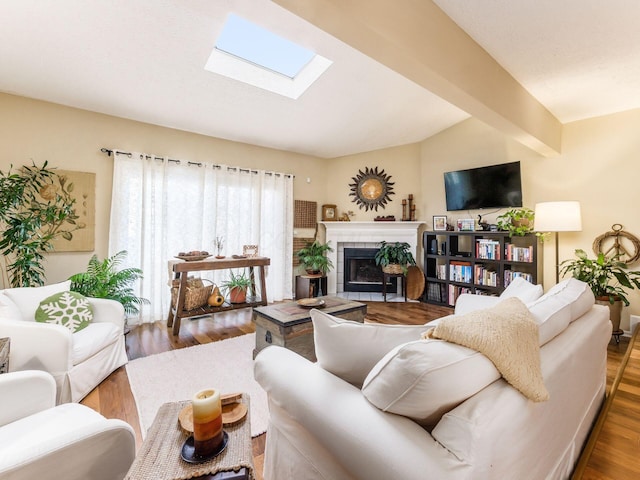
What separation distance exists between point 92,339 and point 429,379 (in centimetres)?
236

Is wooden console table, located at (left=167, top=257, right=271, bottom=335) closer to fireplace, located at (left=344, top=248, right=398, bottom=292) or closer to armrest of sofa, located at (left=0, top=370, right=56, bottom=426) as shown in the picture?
armrest of sofa, located at (left=0, top=370, right=56, bottom=426)

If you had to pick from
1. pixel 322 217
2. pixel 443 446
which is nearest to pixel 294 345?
pixel 443 446

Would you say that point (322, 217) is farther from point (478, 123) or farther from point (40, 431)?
point (40, 431)

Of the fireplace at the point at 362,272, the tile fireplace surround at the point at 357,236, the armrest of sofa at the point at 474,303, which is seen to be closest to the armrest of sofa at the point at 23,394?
the armrest of sofa at the point at 474,303

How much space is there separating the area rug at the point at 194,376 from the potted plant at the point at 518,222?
3466 millimetres

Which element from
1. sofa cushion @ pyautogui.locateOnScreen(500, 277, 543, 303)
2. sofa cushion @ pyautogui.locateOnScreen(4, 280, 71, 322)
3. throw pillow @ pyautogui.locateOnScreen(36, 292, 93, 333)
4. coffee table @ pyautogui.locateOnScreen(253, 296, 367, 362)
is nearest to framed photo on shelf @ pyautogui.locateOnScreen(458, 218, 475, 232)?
sofa cushion @ pyautogui.locateOnScreen(500, 277, 543, 303)

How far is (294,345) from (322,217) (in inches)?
140

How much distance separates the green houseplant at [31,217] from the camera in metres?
2.62

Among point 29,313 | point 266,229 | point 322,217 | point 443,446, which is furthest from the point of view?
point 322,217

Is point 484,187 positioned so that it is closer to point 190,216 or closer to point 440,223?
point 440,223

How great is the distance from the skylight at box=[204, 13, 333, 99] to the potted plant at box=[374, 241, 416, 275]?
2692 mm

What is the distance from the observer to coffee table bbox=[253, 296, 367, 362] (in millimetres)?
2198

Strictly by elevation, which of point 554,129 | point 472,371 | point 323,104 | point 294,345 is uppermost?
Result: point 323,104

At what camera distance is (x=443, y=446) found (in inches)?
29.0
